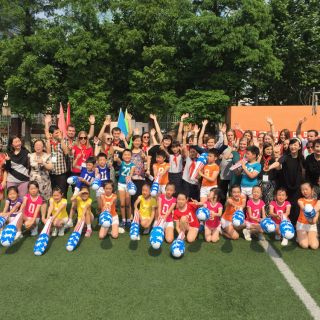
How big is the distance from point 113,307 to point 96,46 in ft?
66.4

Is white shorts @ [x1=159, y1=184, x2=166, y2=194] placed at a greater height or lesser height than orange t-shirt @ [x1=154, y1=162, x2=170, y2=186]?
lesser

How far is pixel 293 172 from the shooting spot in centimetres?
654

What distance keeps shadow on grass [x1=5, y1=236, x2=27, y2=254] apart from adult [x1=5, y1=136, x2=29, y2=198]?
0.93 m

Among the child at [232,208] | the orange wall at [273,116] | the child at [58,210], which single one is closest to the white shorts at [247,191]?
the child at [232,208]

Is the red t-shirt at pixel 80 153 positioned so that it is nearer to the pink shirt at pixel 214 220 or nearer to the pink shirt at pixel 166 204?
the pink shirt at pixel 166 204

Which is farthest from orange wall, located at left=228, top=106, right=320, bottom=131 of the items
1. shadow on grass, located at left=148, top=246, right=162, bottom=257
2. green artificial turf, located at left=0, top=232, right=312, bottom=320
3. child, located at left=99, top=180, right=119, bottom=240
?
shadow on grass, located at left=148, top=246, right=162, bottom=257

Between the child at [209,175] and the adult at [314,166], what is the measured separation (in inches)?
63.4

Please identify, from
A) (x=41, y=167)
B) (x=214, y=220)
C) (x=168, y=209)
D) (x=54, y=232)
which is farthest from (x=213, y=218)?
(x=41, y=167)

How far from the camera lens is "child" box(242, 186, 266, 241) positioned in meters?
6.34

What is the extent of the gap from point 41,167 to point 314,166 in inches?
199

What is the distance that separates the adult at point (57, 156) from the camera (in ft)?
23.6

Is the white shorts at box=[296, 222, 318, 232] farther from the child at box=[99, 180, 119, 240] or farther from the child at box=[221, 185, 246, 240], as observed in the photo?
the child at box=[99, 180, 119, 240]

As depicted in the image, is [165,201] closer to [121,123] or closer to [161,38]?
[121,123]

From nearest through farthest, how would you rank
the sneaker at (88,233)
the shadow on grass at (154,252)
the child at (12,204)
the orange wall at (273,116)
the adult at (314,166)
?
the shadow on grass at (154,252) < the adult at (314,166) < the child at (12,204) < the sneaker at (88,233) < the orange wall at (273,116)
